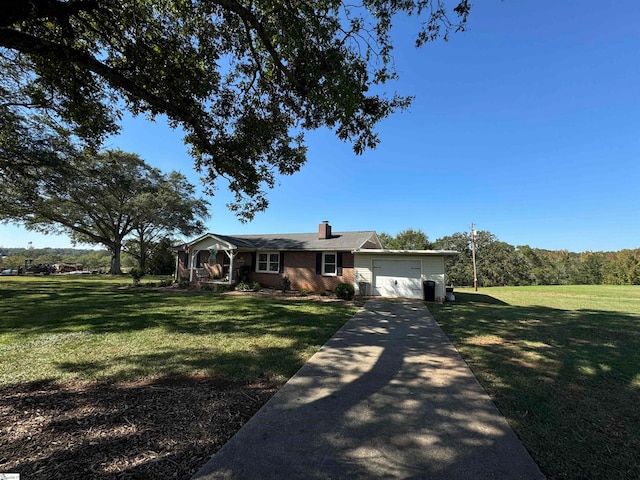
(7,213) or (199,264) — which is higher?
(7,213)

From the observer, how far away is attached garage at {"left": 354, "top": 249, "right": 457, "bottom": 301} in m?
14.5

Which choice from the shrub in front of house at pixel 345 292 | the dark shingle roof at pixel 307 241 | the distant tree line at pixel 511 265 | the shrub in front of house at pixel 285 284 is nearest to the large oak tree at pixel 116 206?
the dark shingle roof at pixel 307 241

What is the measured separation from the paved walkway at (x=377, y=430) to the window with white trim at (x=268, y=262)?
13.5 meters

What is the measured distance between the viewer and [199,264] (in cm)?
1939

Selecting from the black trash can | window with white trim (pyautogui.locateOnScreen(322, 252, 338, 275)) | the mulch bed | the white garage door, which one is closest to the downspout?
window with white trim (pyautogui.locateOnScreen(322, 252, 338, 275))

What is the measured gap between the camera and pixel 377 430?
2885 mm

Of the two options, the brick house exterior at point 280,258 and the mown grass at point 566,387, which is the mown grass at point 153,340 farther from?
the brick house exterior at point 280,258

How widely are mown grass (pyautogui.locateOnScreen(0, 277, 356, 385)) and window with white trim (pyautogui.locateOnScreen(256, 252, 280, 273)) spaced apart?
7.82m

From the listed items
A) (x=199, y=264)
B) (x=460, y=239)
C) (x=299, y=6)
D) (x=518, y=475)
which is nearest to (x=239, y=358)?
(x=518, y=475)

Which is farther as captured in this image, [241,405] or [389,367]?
[389,367]

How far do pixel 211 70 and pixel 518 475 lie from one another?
8.86m

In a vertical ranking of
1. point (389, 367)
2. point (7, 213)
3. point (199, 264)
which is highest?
point (7, 213)

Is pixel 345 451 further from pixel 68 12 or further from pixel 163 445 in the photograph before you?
pixel 68 12

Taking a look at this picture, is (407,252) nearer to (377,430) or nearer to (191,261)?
(377,430)
